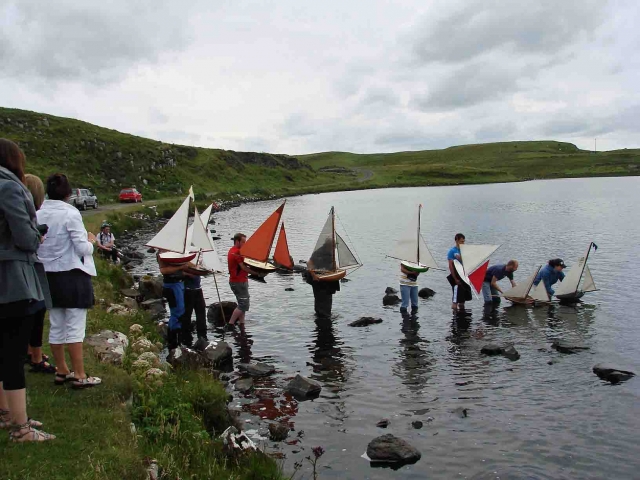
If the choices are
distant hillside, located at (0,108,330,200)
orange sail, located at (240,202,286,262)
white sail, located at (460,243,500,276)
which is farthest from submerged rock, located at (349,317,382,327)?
distant hillside, located at (0,108,330,200)

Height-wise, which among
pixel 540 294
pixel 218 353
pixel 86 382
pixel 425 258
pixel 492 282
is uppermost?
pixel 425 258

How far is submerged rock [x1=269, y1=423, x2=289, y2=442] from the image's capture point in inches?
457

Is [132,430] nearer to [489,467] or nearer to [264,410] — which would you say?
[264,410]

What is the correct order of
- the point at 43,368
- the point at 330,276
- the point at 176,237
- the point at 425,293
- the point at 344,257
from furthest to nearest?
the point at 425,293 → the point at 344,257 → the point at 330,276 → the point at 176,237 → the point at 43,368

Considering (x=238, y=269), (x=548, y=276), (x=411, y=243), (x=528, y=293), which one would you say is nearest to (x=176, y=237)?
(x=238, y=269)

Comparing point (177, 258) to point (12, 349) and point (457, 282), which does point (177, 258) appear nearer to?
point (12, 349)

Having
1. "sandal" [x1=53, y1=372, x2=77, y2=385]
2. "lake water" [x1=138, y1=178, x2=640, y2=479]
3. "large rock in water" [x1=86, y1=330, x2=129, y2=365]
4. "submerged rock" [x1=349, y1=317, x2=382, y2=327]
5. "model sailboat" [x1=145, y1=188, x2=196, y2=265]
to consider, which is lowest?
"lake water" [x1=138, y1=178, x2=640, y2=479]

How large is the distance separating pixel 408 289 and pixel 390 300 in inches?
106

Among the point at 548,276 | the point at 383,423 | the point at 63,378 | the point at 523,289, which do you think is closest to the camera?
the point at 63,378

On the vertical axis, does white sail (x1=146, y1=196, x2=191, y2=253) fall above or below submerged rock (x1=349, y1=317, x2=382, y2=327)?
above

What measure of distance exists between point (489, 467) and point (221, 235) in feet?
136

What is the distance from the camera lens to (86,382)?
364 inches

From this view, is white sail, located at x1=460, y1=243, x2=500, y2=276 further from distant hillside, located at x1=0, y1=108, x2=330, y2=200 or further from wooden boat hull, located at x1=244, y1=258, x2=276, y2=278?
distant hillside, located at x1=0, y1=108, x2=330, y2=200

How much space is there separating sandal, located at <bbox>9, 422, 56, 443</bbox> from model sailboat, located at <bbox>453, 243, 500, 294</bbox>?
1749cm
